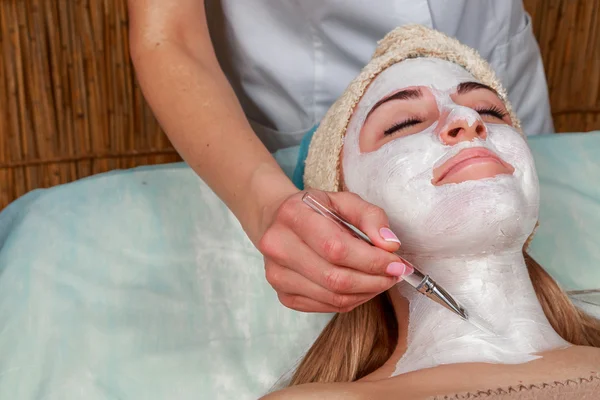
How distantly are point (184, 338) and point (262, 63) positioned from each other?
0.53 m

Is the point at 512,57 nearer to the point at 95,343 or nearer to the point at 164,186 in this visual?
the point at 164,186

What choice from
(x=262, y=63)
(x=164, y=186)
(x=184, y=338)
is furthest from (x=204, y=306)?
(x=262, y=63)

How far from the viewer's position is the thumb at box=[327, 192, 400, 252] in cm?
80

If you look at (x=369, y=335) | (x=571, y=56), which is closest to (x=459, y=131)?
(x=369, y=335)

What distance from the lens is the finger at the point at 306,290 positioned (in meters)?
0.84

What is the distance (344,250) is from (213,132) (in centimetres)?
41

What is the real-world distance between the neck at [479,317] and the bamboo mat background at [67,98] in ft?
3.53

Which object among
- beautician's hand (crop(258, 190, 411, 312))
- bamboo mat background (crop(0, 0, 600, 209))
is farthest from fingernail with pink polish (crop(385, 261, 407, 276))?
bamboo mat background (crop(0, 0, 600, 209))

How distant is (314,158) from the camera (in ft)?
4.03

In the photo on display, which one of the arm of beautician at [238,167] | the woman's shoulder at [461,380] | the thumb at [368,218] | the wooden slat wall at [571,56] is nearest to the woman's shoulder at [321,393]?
the woman's shoulder at [461,380]

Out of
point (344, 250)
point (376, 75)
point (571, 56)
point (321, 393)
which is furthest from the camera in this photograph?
point (571, 56)

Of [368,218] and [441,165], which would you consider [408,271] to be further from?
[441,165]

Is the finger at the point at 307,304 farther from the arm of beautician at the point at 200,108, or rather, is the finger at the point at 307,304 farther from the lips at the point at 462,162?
the lips at the point at 462,162

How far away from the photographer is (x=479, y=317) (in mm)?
1010
